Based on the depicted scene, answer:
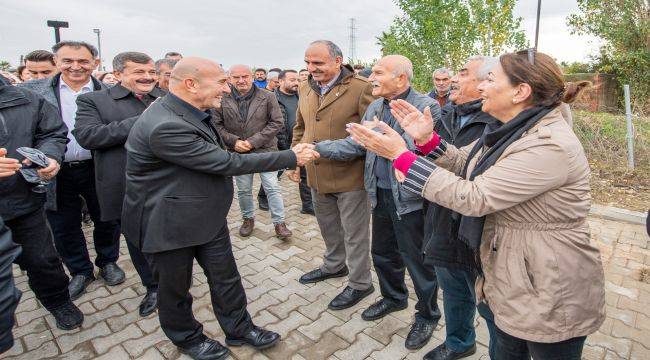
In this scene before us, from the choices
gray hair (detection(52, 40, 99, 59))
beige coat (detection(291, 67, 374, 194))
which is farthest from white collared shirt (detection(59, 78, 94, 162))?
beige coat (detection(291, 67, 374, 194))

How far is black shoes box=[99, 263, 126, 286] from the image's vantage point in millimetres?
3900

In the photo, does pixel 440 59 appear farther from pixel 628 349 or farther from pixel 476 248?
pixel 476 248

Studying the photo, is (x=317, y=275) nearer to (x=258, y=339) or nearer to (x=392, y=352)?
(x=258, y=339)

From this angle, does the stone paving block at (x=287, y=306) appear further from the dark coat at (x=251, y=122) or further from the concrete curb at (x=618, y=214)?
the concrete curb at (x=618, y=214)

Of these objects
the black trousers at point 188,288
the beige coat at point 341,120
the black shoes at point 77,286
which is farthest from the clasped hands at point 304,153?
the black shoes at point 77,286

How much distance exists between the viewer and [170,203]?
238cm

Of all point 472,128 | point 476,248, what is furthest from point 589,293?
point 472,128

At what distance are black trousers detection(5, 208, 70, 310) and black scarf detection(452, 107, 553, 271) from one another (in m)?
3.01

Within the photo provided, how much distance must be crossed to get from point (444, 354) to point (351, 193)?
141 cm

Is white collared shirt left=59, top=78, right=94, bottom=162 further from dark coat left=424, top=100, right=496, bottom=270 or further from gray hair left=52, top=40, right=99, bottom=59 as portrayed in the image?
dark coat left=424, top=100, right=496, bottom=270

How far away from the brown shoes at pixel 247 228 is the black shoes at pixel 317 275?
4.79 ft

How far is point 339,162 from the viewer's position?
327cm

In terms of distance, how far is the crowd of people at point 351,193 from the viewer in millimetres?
1647

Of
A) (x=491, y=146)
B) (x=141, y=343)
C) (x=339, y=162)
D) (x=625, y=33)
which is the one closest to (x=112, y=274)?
(x=141, y=343)
